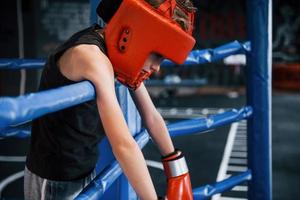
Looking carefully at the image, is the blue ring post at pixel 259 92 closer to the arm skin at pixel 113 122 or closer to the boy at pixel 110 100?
the boy at pixel 110 100

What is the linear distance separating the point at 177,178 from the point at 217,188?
18.5 inches

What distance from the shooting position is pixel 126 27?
767mm

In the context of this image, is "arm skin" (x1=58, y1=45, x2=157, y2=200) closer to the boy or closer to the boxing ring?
the boy

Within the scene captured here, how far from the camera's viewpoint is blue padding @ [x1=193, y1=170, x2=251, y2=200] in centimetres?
127

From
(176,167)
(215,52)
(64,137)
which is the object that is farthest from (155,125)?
(215,52)

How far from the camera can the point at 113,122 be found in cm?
69

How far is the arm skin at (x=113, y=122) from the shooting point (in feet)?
2.27

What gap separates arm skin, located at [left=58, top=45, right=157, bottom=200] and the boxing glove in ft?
0.47

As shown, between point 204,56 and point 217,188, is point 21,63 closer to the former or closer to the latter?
point 204,56

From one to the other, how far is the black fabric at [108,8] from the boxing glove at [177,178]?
1.29ft

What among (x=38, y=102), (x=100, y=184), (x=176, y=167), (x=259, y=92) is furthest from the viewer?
(x=259, y=92)

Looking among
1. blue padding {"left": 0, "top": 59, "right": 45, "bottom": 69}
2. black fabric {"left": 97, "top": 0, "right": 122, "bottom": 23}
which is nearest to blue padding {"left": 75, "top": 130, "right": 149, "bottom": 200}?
black fabric {"left": 97, "top": 0, "right": 122, "bottom": 23}

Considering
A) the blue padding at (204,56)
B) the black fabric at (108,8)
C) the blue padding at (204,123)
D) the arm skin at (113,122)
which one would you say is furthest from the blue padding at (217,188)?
the black fabric at (108,8)

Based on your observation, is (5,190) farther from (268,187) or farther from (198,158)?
(268,187)
